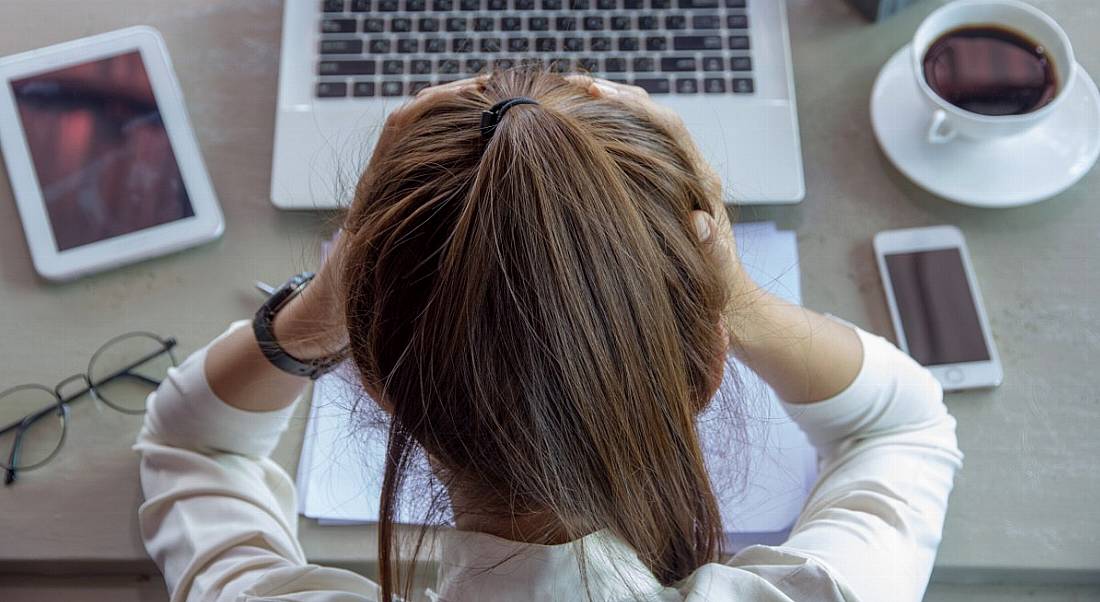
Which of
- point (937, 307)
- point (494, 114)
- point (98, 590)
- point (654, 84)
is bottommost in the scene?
point (98, 590)

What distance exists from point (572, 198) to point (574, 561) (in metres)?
0.19

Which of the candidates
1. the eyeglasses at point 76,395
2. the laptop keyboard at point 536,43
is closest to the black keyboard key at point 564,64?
the laptop keyboard at point 536,43

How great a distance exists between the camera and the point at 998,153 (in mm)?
662

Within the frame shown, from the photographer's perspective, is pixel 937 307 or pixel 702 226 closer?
pixel 702 226

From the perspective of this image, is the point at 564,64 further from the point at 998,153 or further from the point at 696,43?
the point at 998,153

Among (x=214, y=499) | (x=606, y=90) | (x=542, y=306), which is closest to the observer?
(x=542, y=306)

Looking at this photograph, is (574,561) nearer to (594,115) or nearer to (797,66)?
(594,115)

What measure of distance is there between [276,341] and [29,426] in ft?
0.61

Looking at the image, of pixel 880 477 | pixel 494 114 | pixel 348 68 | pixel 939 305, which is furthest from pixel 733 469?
pixel 348 68

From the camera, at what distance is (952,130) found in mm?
646

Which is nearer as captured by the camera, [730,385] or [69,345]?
[730,385]

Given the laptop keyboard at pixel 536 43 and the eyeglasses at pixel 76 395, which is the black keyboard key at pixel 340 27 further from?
the eyeglasses at pixel 76 395

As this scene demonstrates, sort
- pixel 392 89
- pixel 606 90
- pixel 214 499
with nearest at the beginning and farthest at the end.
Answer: pixel 606 90 < pixel 214 499 < pixel 392 89

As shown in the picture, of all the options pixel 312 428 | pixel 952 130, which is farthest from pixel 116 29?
pixel 952 130
